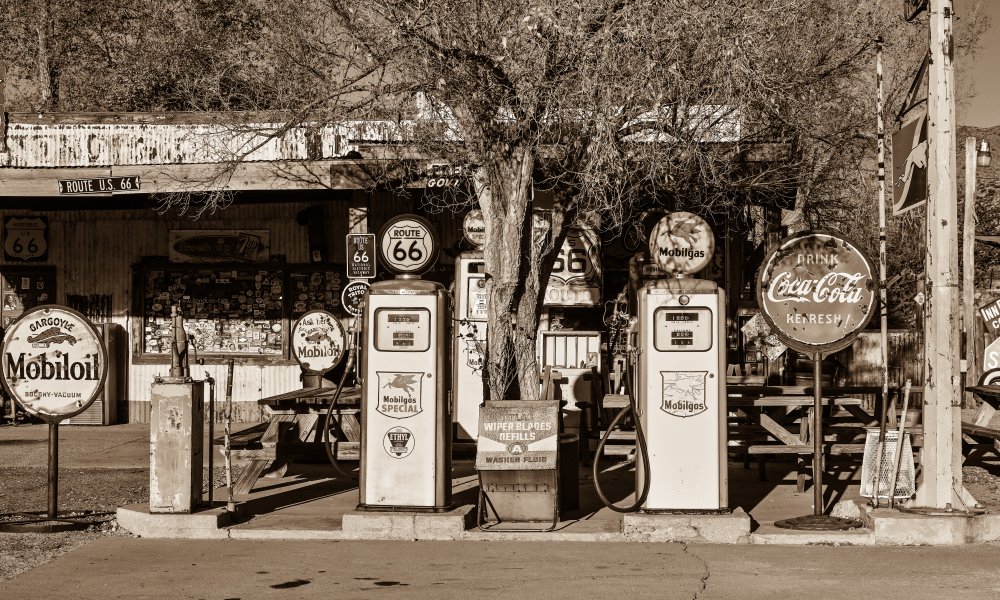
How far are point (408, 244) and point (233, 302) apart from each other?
3.58 metres

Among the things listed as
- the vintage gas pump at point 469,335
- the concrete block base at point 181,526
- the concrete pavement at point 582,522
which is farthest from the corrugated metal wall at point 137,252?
the concrete block base at point 181,526

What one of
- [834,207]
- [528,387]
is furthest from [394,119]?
[834,207]

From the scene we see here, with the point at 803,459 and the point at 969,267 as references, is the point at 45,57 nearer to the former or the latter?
the point at 803,459

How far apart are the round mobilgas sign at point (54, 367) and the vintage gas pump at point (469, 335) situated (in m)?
5.53

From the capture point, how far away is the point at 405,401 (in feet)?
29.4

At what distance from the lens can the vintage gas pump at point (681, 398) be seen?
8.64 metres

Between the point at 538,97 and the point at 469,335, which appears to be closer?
the point at 538,97

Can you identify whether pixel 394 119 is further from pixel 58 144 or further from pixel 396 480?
pixel 58 144

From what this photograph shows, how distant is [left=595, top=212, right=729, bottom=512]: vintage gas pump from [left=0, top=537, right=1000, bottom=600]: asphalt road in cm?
47

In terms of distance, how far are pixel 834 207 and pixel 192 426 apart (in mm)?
15016

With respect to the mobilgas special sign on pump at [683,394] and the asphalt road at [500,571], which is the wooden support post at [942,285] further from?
the mobilgas special sign on pump at [683,394]

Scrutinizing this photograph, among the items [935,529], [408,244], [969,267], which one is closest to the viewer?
[935,529]

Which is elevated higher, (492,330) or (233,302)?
(233,302)

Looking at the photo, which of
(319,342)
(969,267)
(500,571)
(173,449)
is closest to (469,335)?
(319,342)
